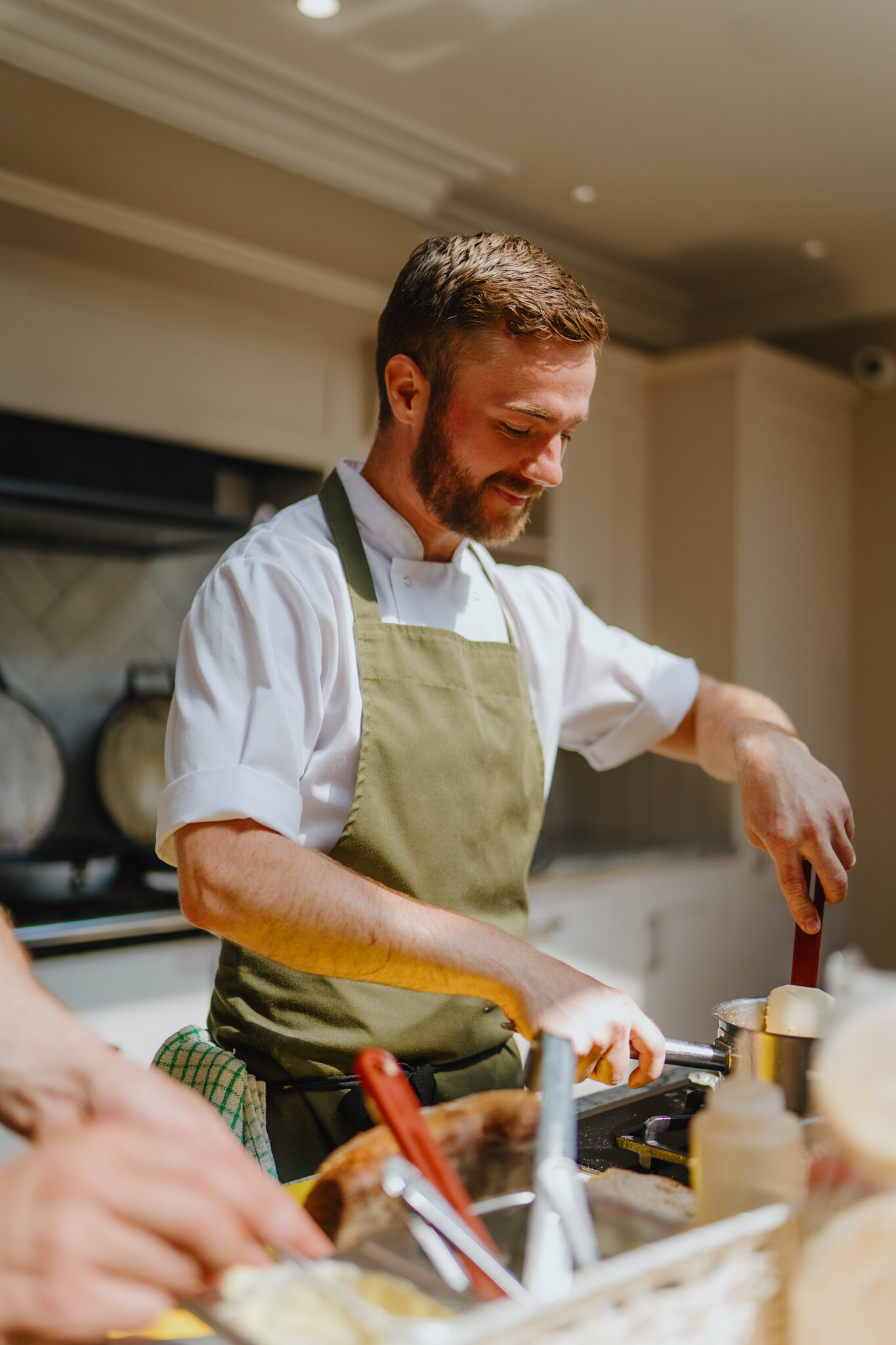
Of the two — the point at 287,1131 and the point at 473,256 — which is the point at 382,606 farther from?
the point at 287,1131

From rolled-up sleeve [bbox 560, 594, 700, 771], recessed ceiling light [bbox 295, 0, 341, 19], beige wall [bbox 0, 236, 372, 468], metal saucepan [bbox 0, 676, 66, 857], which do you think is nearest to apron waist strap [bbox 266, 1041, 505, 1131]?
rolled-up sleeve [bbox 560, 594, 700, 771]

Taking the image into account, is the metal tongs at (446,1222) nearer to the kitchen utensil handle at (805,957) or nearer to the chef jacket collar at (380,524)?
the kitchen utensil handle at (805,957)

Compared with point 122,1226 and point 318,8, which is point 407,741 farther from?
point 318,8

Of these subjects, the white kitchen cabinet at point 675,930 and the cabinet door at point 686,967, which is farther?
the cabinet door at point 686,967

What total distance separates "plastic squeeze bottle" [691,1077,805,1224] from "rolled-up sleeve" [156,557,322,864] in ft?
1.50

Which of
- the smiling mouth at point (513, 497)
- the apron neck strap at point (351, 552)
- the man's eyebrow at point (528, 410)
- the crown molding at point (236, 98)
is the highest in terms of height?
the crown molding at point (236, 98)

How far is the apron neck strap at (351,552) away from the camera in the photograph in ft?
3.74

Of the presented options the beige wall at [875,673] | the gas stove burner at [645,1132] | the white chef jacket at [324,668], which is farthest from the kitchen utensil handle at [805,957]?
the beige wall at [875,673]

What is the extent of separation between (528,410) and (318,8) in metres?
1.37

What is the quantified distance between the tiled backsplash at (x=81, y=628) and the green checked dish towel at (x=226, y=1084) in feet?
4.72

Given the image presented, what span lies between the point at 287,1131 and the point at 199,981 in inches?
44.3

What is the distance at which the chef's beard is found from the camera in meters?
1.16

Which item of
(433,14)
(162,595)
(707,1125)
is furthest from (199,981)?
(433,14)

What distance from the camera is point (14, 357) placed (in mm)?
2043
